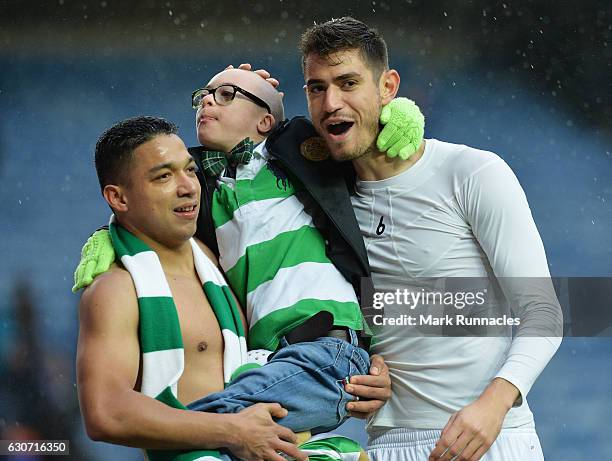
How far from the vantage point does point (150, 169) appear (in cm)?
195

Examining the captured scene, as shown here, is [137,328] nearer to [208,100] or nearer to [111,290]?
[111,290]

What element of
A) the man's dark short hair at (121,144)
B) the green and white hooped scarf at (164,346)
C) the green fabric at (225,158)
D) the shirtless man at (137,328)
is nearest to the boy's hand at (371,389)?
the green and white hooped scarf at (164,346)

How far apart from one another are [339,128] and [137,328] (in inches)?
25.3

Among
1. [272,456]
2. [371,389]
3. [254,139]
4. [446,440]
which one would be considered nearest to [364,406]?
[371,389]

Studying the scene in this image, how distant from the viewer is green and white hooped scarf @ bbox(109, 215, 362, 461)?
5.89 ft

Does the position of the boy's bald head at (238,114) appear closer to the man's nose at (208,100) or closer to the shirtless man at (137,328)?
the man's nose at (208,100)

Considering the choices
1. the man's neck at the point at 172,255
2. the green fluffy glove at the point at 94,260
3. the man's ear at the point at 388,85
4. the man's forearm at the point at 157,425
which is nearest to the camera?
the man's forearm at the point at 157,425

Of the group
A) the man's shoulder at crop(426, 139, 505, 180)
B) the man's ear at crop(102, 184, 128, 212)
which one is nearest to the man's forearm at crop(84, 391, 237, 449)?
the man's ear at crop(102, 184, 128, 212)

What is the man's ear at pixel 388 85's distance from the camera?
2199 mm

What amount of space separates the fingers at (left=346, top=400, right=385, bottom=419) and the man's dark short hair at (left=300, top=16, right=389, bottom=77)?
2.37ft

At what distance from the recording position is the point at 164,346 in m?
1.81

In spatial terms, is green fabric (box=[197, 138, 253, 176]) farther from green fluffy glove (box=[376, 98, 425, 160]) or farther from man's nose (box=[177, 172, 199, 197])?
green fluffy glove (box=[376, 98, 425, 160])

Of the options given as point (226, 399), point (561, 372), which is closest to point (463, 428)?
point (226, 399)

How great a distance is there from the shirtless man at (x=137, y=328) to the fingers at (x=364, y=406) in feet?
0.64
